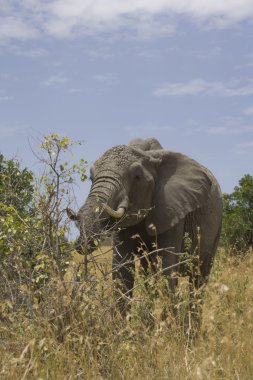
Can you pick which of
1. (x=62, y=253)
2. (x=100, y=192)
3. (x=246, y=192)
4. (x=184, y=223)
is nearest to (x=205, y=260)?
(x=184, y=223)

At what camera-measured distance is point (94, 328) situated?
227 inches

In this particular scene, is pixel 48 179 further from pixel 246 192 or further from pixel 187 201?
pixel 246 192

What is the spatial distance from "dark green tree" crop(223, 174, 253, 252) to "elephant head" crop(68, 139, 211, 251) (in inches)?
361

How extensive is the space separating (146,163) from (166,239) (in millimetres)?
1076

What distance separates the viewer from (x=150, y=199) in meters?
8.95

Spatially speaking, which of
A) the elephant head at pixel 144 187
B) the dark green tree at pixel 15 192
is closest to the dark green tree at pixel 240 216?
the dark green tree at pixel 15 192

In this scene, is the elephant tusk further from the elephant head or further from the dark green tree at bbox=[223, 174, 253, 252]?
the dark green tree at bbox=[223, 174, 253, 252]

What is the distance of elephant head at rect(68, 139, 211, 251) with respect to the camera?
8172 millimetres

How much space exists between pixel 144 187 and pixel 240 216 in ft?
35.9

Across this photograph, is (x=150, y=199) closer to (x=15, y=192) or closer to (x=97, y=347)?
(x=15, y=192)

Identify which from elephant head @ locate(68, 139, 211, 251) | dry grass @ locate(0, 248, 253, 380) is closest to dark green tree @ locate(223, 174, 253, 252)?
elephant head @ locate(68, 139, 211, 251)

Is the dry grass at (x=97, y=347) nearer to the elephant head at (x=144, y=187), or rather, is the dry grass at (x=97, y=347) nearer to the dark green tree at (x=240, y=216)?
the elephant head at (x=144, y=187)

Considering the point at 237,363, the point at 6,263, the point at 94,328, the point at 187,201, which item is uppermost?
the point at 187,201

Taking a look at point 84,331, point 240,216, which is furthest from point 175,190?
point 240,216
